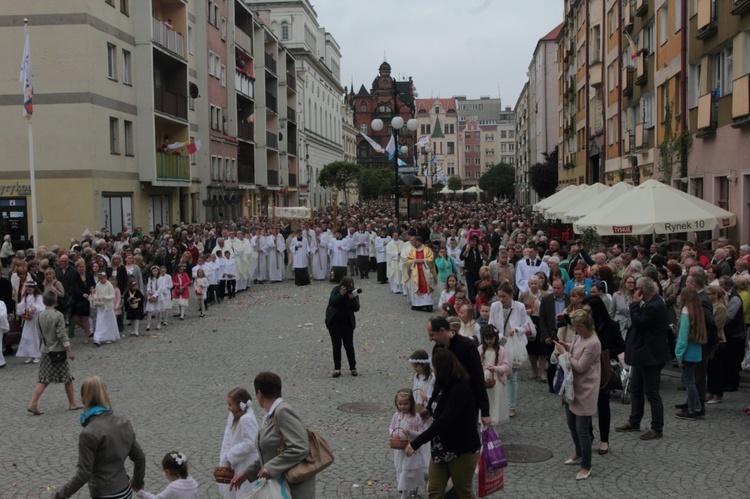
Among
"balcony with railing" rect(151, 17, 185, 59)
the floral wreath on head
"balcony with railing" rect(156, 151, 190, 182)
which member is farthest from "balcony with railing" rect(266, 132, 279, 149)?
the floral wreath on head

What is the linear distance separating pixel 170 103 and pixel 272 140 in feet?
88.1

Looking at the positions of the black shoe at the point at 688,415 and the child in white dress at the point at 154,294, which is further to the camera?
the child in white dress at the point at 154,294

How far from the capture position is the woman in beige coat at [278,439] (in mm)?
5617

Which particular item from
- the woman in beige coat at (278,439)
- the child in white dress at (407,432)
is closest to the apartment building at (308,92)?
the child in white dress at (407,432)

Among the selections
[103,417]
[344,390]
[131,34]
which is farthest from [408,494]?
[131,34]

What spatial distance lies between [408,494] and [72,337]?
12.0 m

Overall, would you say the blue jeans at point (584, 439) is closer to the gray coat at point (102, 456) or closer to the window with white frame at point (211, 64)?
the gray coat at point (102, 456)

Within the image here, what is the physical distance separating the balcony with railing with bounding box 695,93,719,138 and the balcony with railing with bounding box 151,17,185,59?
22140 mm

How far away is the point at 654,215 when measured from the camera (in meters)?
15.7

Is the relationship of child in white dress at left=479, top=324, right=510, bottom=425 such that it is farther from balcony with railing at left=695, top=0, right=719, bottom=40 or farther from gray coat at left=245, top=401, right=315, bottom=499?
balcony with railing at left=695, top=0, right=719, bottom=40

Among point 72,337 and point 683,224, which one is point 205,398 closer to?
point 72,337

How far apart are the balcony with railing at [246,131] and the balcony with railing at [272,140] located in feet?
11.2

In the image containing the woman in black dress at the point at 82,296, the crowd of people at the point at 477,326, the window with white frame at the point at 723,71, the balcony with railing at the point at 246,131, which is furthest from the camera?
the balcony with railing at the point at 246,131

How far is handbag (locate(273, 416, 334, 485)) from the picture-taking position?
5.64 metres
